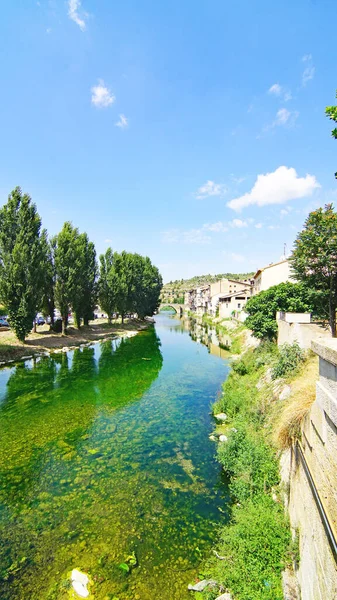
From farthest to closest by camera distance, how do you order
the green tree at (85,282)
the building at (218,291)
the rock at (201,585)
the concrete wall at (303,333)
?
the building at (218,291), the green tree at (85,282), the concrete wall at (303,333), the rock at (201,585)

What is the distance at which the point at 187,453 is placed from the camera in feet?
38.0

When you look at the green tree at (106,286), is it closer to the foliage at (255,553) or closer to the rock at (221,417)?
the rock at (221,417)

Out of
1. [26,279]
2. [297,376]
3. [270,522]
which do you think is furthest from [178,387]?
[26,279]

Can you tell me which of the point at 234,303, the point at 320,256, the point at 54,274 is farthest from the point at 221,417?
the point at 234,303

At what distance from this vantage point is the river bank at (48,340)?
1053 inches

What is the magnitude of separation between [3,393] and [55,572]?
1373 cm

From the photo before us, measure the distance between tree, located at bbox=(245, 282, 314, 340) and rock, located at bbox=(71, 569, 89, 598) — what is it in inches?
706

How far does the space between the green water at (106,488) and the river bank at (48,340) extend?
7553mm

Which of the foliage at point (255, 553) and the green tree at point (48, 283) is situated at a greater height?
the green tree at point (48, 283)

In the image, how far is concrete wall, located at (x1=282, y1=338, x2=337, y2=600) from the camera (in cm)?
395

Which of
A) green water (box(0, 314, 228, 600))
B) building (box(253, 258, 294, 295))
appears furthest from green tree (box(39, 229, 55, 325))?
building (box(253, 258, 294, 295))

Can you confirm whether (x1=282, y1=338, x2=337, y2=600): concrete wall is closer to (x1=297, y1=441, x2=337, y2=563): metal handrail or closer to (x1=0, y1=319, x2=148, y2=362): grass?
(x1=297, y1=441, x2=337, y2=563): metal handrail

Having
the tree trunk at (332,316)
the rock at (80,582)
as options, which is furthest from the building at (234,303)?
the rock at (80,582)

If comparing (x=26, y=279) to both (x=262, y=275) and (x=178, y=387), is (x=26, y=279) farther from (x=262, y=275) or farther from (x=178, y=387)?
(x=262, y=275)
